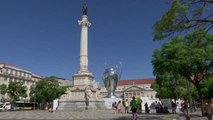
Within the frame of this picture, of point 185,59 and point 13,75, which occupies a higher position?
point 13,75

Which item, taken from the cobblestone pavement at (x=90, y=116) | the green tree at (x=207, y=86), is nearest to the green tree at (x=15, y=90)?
the cobblestone pavement at (x=90, y=116)

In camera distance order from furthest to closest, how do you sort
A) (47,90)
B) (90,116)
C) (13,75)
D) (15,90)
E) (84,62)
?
(13,75) → (47,90) → (15,90) → (84,62) → (90,116)

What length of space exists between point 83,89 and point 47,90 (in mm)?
36815

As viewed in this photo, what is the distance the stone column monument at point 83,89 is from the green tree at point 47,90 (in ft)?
108

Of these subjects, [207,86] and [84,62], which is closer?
[207,86]

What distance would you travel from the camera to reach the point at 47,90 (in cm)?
8231

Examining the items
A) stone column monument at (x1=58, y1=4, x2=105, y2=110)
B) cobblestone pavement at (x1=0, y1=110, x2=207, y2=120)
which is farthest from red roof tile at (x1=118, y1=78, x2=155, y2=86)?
cobblestone pavement at (x1=0, y1=110, x2=207, y2=120)

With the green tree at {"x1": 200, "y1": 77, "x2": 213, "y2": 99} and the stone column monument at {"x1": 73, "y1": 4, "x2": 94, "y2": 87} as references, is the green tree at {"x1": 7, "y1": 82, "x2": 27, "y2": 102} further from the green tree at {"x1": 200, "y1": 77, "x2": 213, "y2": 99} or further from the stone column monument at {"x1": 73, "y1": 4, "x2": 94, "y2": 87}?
the green tree at {"x1": 200, "y1": 77, "x2": 213, "y2": 99}

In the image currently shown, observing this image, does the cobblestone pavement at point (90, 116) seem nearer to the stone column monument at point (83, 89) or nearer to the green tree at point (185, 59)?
the green tree at point (185, 59)

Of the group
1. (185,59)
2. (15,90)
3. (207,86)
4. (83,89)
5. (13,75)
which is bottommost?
(83,89)

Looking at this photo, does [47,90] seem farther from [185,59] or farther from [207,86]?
[185,59]

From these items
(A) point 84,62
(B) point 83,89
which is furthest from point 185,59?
(A) point 84,62

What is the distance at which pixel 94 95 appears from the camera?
49844 mm

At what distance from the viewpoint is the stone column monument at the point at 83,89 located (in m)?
46.8
